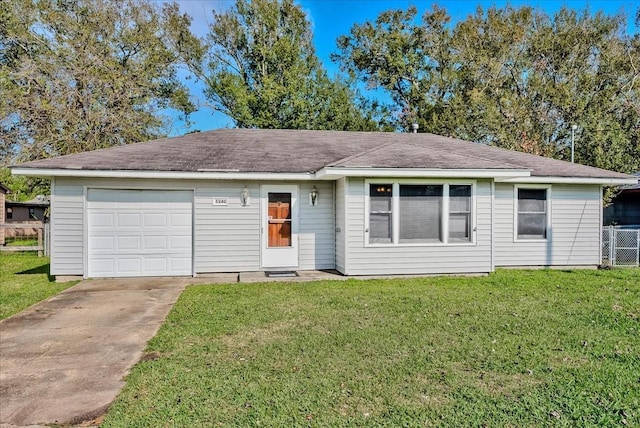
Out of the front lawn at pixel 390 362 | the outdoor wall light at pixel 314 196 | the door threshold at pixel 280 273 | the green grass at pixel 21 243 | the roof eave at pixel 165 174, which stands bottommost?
the green grass at pixel 21 243

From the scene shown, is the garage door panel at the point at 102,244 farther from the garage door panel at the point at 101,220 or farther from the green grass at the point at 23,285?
the green grass at the point at 23,285

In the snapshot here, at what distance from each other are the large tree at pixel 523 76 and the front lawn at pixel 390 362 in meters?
16.5

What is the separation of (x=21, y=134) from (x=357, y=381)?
67.0 ft

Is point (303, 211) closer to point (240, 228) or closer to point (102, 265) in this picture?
point (240, 228)

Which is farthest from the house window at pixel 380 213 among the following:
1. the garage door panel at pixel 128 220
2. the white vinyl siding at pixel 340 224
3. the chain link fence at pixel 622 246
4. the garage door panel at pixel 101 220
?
the chain link fence at pixel 622 246

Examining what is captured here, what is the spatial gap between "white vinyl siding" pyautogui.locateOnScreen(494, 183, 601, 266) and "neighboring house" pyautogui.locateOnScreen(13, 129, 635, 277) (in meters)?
0.03

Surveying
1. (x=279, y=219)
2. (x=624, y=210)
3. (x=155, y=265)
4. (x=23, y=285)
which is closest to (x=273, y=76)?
(x=279, y=219)

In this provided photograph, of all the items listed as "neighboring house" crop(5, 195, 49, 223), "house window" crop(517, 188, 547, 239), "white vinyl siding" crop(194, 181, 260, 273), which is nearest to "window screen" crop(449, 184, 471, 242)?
"house window" crop(517, 188, 547, 239)

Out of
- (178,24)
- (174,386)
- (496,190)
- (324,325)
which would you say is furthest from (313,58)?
(174,386)

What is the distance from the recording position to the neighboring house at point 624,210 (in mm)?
15688

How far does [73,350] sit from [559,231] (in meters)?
10.8

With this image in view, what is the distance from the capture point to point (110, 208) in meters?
8.90

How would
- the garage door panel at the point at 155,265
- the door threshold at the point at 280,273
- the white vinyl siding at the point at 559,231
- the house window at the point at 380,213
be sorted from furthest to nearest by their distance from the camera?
the white vinyl siding at the point at 559,231 → the garage door panel at the point at 155,265 → the door threshold at the point at 280,273 → the house window at the point at 380,213

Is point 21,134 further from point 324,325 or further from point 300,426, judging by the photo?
point 300,426
